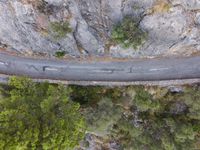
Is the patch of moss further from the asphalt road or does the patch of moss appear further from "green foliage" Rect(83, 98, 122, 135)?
"green foliage" Rect(83, 98, 122, 135)

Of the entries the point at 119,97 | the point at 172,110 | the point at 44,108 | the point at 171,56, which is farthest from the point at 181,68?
the point at 44,108

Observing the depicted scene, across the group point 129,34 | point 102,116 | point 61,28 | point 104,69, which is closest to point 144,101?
point 102,116

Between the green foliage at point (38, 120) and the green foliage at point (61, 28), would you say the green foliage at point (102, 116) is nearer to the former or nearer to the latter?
the green foliage at point (38, 120)

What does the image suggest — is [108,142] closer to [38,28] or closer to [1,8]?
[38,28]

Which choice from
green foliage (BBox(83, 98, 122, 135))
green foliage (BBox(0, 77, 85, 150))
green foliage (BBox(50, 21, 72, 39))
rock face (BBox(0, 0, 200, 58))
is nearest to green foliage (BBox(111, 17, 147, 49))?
rock face (BBox(0, 0, 200, 58))

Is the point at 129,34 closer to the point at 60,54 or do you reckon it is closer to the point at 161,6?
the point at 161,6

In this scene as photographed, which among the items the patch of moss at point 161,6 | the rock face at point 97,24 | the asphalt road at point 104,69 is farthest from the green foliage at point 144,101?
the patch of moss at point 161,6

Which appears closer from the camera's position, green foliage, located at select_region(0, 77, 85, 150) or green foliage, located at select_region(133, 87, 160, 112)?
green foliage, located at select_region(0, 77, 85, 150)
